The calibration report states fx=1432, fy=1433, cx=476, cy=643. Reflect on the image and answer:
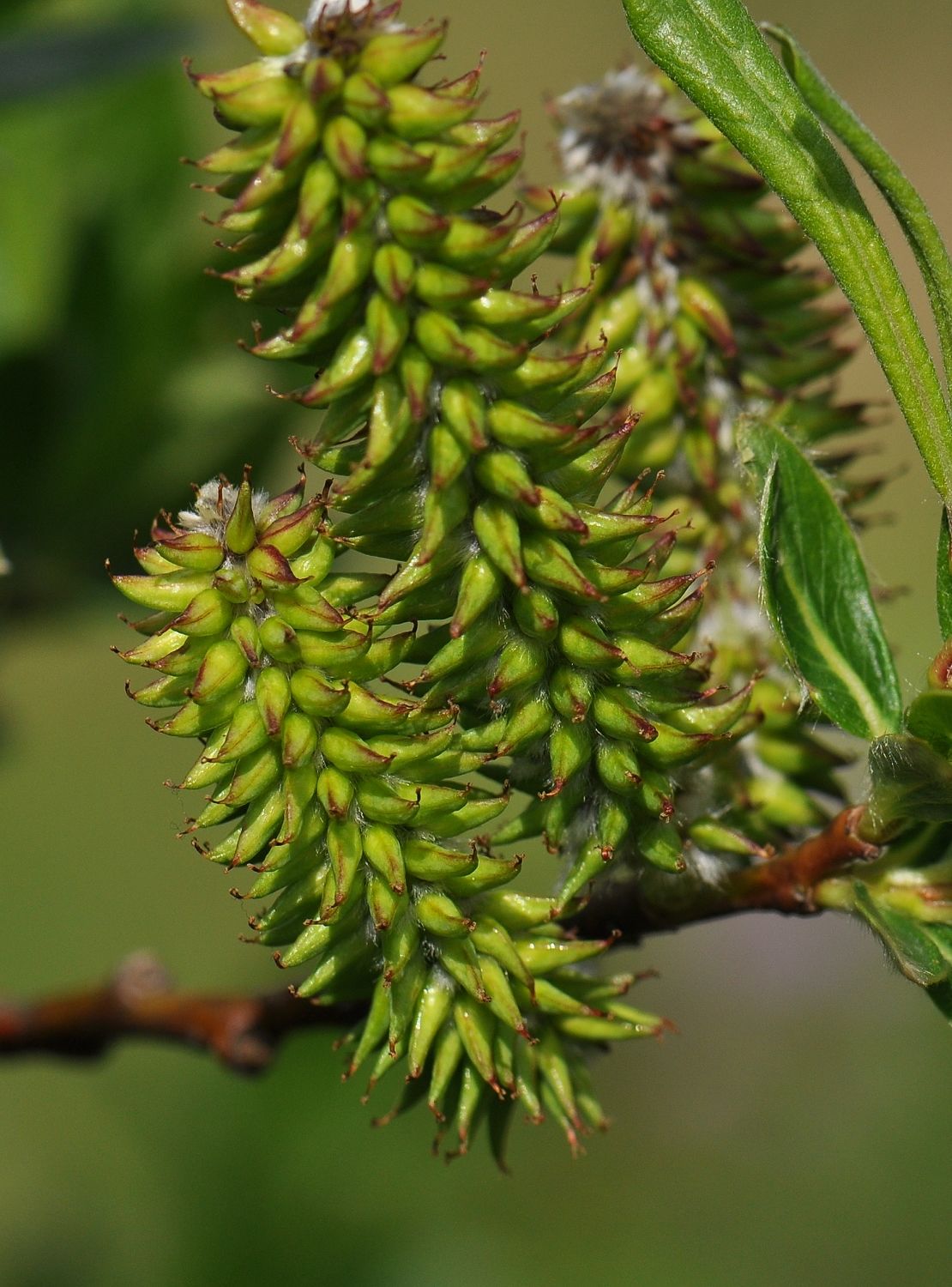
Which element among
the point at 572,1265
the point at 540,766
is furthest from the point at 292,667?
the point at 572,1265

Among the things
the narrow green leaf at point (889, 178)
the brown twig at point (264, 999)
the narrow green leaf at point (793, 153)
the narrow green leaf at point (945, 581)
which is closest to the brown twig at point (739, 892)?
the brown twig at point (264, 999)

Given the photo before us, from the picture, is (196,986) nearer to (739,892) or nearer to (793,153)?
(739,892)

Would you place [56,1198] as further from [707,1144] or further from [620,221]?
[620,221]

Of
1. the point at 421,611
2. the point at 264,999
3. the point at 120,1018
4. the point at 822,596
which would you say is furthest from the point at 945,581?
the point at 120,1018

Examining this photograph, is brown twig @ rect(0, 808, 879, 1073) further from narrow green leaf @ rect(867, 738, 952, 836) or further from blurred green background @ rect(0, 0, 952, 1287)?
blurred green background @ rect(0, 0, 952, 1287)

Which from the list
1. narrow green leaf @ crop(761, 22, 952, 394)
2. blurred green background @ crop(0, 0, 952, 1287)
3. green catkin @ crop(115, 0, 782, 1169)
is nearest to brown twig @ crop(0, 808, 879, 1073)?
green catkin @ crop(115, 0, 782, 1169)

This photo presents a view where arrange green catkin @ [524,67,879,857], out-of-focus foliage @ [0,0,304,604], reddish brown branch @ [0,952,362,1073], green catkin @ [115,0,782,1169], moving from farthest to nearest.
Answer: out-of-focus foliage @ [0,0,304,604], reddish brown branch @ [0,952,362,1073], green catkin @ [524,67,879,857], green catkin @ [115,0,782,1169]
